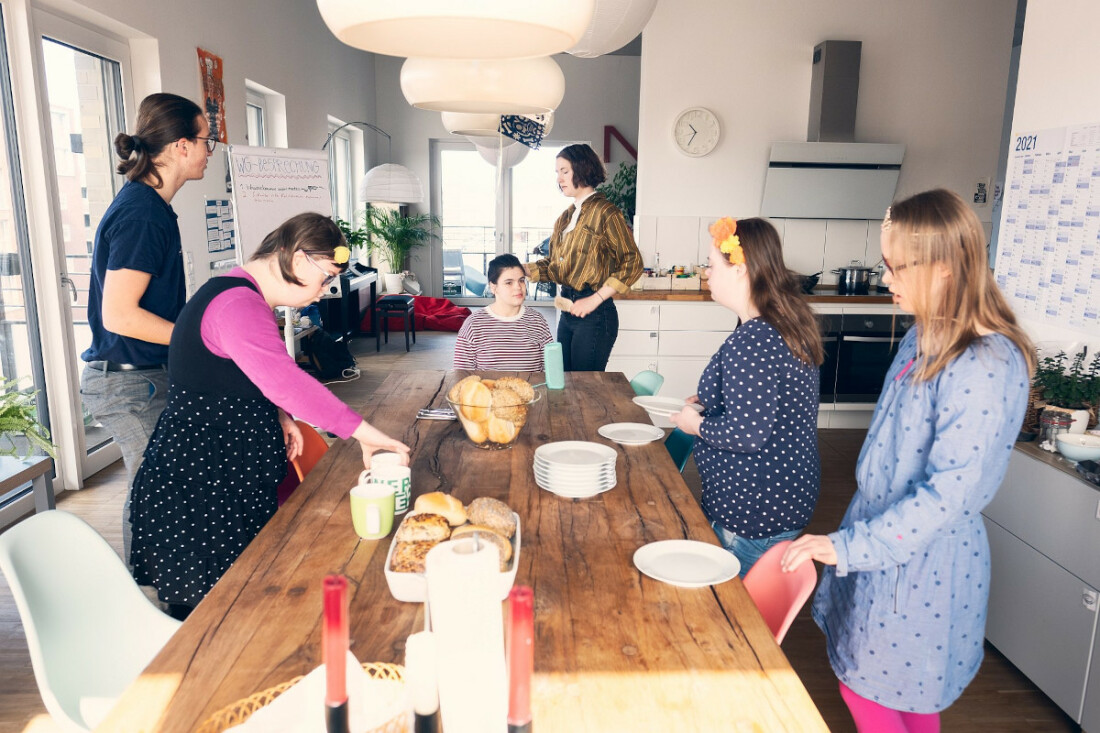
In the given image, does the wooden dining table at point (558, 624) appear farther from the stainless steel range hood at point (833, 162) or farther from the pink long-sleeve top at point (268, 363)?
the stainless steel range hood at point (833, 162)

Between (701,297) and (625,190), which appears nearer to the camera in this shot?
(701,297)

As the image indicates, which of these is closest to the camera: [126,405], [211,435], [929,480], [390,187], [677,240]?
[929,480]

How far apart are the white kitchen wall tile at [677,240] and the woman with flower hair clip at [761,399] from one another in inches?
145

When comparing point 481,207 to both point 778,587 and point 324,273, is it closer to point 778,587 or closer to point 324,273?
point 324,273

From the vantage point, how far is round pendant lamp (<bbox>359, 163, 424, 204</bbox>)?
7988 millimetres

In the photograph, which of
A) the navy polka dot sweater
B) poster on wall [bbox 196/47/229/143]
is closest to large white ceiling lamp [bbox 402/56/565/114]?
the navy polka dot sweater

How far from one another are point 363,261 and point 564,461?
799 cm

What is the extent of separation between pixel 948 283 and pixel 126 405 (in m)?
2.21

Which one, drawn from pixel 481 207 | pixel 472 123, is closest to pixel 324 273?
pixel 472 123

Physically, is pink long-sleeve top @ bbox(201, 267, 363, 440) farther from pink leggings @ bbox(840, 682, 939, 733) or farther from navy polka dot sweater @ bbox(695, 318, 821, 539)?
pink leggings @ bbox(840, 682, 939, 733)

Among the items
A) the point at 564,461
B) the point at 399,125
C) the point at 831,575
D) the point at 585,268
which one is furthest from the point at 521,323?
the point at 399,125

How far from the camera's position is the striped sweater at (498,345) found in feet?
11.1

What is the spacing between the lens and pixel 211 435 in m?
1.90

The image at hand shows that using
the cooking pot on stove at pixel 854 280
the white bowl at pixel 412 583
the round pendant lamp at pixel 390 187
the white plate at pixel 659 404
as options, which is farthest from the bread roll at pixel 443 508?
the round pendant lamp at pixel 390 187
